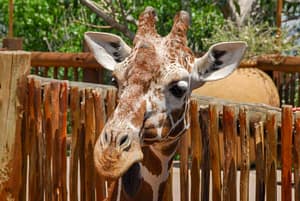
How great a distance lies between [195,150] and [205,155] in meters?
0.06

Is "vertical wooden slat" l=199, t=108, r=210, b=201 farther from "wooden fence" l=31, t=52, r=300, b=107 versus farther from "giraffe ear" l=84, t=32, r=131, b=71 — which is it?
"wooden fence" l=31, t=52, r=300, b=107

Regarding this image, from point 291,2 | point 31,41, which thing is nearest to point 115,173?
point 291,2

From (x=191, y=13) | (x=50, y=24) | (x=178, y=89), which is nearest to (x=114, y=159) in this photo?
(x=178, y=89)

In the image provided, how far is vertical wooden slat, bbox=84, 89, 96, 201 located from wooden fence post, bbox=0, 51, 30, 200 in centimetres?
51

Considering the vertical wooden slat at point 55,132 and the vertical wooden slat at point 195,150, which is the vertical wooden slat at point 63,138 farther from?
the vertical wooden slat at point 195,150

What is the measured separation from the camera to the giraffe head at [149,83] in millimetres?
2539

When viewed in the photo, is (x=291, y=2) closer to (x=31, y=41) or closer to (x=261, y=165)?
(x=31, y=41)

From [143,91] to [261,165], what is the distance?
Answer: 762 millimetres

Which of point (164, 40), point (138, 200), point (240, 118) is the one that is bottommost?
point (138, 200)

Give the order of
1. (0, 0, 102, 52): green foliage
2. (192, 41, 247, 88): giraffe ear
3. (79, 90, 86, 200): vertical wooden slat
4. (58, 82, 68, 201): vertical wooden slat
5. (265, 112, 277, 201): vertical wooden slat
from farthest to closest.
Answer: (0, 0, 102, 52): green foliage, (58, 82, 68, 201): vertical wooden slat, (79, 90, 86, 200): vertical wooden slat, (265, 112, 277, 201): vertical wooden slat, (192, 41, 247, 88): giraffe ear

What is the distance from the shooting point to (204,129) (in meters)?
3.45

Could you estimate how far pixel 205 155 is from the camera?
3.43 m

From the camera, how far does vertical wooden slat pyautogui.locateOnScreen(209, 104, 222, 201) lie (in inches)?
132

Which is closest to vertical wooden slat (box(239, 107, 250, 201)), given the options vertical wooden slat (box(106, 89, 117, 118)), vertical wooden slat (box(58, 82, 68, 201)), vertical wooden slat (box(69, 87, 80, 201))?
vertical wooden slat (box(106, 89, 117, 118))
